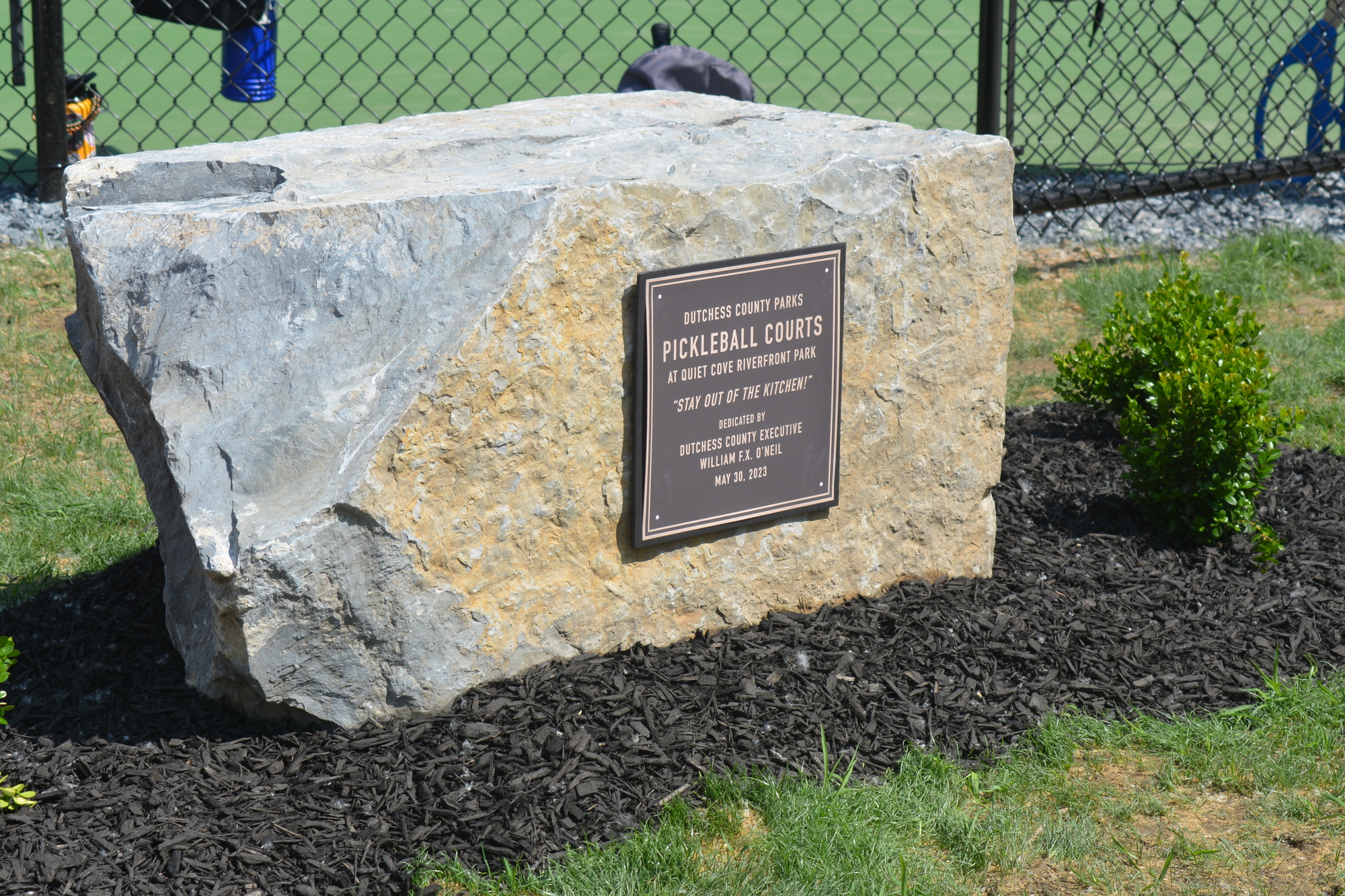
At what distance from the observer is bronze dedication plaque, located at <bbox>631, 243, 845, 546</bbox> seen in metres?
2.92

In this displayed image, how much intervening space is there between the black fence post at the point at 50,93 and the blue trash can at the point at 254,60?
4.19 feet

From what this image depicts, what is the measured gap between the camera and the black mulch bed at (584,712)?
8.38 ft

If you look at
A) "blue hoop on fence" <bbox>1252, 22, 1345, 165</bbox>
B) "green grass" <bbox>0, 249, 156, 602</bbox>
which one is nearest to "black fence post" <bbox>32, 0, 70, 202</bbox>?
"green grass" <bbox>0, 249, 156, 602</bbox>

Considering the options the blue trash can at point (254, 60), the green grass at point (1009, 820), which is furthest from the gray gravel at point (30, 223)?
the green grass at point (1009, 820)

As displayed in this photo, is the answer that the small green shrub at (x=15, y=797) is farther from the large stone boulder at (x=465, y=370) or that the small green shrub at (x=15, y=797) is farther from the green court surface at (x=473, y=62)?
the green court surface at (x=473, y=62)

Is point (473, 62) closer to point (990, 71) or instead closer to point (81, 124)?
point (81, 124)

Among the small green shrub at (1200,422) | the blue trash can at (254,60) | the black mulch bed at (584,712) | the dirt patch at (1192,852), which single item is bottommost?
the dirt patch at (1192,852)

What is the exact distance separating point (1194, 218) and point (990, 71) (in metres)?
1.73

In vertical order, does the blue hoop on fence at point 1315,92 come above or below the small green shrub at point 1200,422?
above

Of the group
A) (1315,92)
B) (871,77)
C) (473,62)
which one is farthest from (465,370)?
(871,77)

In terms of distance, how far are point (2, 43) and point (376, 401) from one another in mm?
9663

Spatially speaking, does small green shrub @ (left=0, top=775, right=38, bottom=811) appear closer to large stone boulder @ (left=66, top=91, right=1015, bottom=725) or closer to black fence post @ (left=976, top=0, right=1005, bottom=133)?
large stone boulder @ (left=66, top=91, right=1015, bottom=725)

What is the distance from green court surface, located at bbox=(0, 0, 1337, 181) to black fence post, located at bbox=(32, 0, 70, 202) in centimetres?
99

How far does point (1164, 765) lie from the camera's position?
2.87 m
